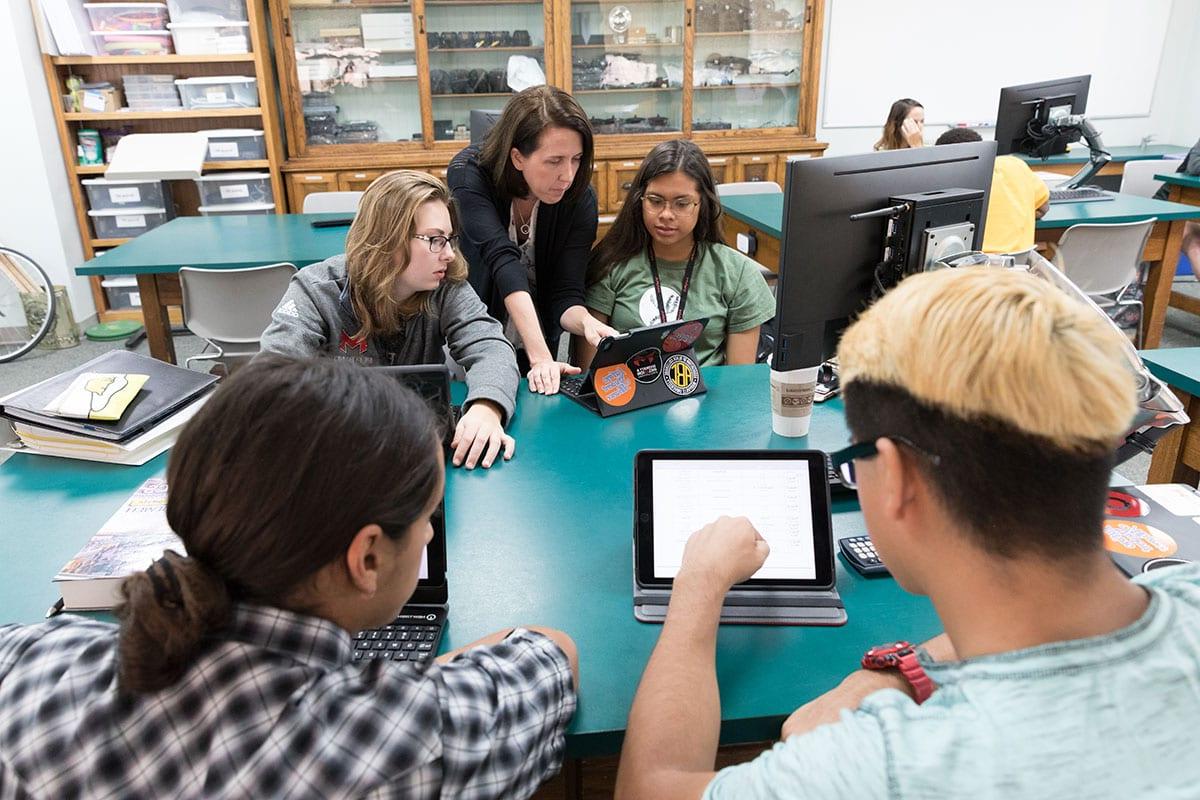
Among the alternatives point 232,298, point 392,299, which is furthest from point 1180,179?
point 232,298

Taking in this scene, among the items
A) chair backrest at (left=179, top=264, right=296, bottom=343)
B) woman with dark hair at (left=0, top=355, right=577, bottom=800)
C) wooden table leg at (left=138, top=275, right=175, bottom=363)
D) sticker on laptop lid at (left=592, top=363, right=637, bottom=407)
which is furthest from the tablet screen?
wooden table leg at (left=138, top=275, right=175, bottom=363)

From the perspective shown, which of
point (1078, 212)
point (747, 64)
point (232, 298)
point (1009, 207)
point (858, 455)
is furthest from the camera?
point (747, 64)

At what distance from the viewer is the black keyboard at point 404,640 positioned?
38.4 inches

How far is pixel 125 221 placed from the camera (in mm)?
4520

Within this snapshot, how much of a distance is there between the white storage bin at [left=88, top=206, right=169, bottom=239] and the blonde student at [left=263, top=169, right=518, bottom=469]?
3.29 m

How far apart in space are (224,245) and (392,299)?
1.66 meters

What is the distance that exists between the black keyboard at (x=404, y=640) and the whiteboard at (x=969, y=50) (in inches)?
209

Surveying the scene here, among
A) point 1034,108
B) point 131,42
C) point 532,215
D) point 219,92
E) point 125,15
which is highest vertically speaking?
point 125,15

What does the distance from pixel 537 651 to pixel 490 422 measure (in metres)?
0.72

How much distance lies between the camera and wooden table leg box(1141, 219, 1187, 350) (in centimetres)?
366

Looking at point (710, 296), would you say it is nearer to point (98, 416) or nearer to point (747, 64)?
point (98, 416)

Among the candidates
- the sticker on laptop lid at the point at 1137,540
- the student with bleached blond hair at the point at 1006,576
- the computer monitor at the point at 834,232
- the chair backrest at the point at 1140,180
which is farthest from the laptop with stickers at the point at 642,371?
the chair backrest at the point at 1140,180

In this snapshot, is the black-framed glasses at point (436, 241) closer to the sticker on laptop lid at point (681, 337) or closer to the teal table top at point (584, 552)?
the teal table top at point (584, 552)

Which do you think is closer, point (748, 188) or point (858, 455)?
point (858, 455)
